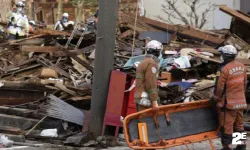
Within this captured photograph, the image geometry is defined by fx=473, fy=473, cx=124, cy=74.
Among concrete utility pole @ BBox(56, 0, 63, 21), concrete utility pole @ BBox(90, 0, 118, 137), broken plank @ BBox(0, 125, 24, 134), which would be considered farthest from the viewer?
concrete utility pole @ BBox(56, 0, 63, 21)

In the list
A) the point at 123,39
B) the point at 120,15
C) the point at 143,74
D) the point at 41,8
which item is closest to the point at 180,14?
the point at 41,8

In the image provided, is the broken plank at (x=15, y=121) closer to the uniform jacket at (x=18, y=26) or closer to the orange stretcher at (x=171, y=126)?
the orange stretcher at (x=171, y=126)

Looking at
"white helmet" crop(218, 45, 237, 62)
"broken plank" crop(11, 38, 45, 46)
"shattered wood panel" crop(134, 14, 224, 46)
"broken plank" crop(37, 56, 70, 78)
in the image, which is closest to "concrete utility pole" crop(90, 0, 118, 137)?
"white helmet" crop(218, 45, 237, 62)

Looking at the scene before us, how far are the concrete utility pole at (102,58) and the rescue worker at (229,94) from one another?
2.14m

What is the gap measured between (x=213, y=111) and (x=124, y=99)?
1.98 m

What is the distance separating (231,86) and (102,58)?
8.06ft

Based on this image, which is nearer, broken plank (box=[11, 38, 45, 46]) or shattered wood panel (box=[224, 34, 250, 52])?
shattered wood panel (box=[224, 34, 250, 52])

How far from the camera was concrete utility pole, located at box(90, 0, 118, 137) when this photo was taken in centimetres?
868

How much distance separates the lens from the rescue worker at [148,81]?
7551 millimetres

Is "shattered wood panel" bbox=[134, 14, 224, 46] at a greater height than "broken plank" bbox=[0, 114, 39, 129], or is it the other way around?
"shattered wood panel" bbox=[134, 14, 224, 46]

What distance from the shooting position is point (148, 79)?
24.8ft

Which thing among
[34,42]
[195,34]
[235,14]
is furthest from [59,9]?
[235,14]

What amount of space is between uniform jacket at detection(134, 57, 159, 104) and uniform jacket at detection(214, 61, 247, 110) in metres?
1.08

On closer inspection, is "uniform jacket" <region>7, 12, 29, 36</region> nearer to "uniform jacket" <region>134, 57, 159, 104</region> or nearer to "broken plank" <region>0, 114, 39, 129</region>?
"broken plank" <region>0, 114, 39, 129</region>
